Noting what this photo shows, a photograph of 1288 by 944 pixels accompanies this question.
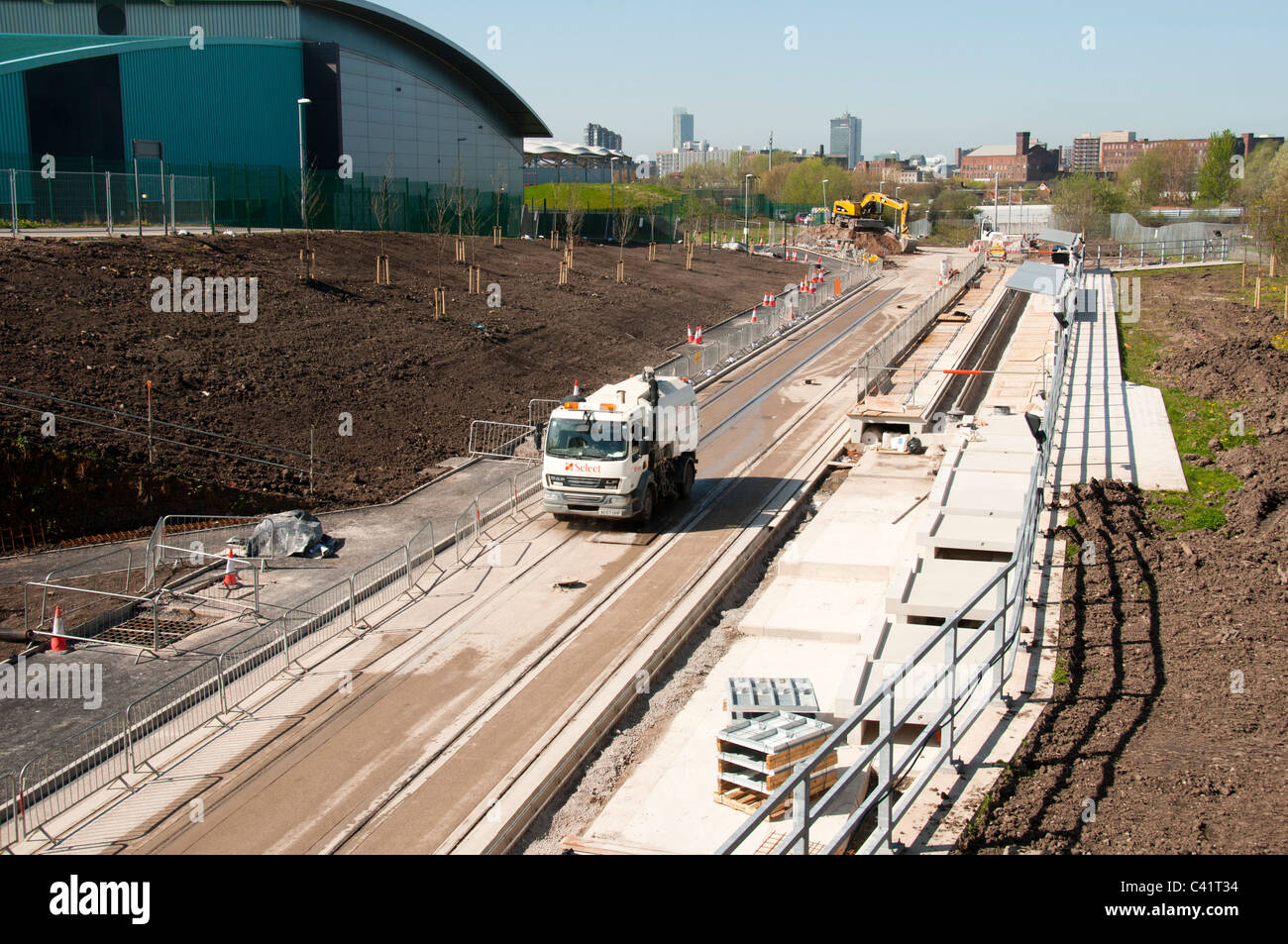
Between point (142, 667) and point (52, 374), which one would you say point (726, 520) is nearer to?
point (142, 667)

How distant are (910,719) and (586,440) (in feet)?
32.6

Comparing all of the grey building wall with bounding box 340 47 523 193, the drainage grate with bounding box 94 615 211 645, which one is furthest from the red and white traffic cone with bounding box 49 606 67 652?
the grey building wall with bounding box 340 47 523 193

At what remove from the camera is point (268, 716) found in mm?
14016

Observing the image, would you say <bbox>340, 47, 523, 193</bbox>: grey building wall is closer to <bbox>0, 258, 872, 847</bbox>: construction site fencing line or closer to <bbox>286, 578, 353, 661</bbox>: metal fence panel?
<bbox>0, 258, 872, 847</bbox>: construction site fencing line

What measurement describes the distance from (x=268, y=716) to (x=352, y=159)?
42332mm

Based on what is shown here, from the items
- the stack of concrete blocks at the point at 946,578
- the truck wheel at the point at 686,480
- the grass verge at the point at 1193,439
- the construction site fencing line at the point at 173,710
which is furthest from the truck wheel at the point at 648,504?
the grass verge at the point at 1193,439

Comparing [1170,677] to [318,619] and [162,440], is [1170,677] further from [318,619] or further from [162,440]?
[162,440]

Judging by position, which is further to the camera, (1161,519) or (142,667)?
(1161,519)

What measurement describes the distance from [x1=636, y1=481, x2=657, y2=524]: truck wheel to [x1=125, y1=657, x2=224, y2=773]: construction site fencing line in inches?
349

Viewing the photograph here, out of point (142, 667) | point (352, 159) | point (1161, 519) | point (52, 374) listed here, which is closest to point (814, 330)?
point (352, 159)

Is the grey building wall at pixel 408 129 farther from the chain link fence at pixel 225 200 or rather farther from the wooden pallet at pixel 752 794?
the wooden pallet at pixel 752 794

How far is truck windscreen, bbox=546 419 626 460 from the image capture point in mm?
20812

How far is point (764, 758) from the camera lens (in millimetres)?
12312

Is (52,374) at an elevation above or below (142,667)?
above
